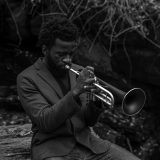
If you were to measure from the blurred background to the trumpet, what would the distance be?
2601mm

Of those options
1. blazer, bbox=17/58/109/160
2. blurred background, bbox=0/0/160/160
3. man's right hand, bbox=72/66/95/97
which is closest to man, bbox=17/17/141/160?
blazer, bbox=17/58/109/160

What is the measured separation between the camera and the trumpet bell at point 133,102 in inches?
132

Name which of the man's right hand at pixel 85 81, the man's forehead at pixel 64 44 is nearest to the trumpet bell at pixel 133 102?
the man's right hand at pixel 85 81

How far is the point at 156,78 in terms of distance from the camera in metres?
6.64

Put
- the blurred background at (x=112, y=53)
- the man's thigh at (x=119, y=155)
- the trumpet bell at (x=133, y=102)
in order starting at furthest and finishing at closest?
the blurred background at (x=112, y=53) → the man's thigh at (x=119, y=155) → the trumpet bell at (x=133, y=102)

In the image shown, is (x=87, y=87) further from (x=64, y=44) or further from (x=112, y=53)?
(x=112, y=53)

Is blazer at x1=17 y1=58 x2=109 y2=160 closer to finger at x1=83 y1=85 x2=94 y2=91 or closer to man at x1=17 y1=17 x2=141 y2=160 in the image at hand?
man at x1=17 y1=17 x2=141 y2=160

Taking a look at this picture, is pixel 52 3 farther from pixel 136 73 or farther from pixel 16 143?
pixel 16 143

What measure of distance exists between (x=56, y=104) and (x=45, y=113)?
0.11 meters

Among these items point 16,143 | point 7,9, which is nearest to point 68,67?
point 16,143

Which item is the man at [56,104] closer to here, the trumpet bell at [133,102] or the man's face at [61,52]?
the man's face at [61,52]

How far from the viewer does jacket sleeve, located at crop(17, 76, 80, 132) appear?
10.4 feet

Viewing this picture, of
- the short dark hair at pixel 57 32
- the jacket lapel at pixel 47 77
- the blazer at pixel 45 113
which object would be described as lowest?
the blazer at pixel 45 113

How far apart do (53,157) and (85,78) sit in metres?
0.71
